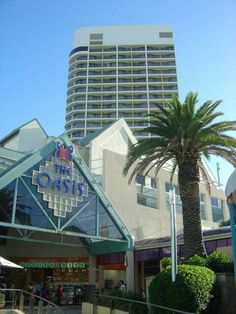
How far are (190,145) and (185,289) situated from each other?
842 centimetres

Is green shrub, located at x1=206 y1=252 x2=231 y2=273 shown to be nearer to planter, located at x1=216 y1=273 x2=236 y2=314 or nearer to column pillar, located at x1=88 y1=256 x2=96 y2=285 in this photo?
planter, located at x1=216 y1=273 x2=236 y2=314

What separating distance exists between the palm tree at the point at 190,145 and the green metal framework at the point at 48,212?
18.4 ft

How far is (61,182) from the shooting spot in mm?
25812

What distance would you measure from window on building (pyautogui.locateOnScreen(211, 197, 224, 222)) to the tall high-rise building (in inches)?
2526

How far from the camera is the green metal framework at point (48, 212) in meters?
22.8

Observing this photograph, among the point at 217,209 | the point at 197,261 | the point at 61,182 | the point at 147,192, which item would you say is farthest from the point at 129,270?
the point at 217,209

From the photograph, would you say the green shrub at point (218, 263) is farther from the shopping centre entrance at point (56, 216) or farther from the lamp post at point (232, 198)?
Result: the shopping centre entrance at point (56, 216)

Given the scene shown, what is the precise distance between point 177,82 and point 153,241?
330 feet

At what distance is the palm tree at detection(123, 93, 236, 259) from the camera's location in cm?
2033

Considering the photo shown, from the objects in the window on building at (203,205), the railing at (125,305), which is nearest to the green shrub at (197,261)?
the railing at (125,305)

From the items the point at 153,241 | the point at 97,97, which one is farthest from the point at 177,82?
Result: the point at 153,241

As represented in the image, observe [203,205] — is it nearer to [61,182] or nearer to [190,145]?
[61,182]

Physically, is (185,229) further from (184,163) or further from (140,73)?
(140,73)

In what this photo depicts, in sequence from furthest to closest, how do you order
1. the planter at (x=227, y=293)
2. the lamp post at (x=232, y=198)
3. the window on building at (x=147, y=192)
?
the window on building at (x=147, y=192), the planter at (x=227, y=293), the lamp post at (x=232, y=198)
